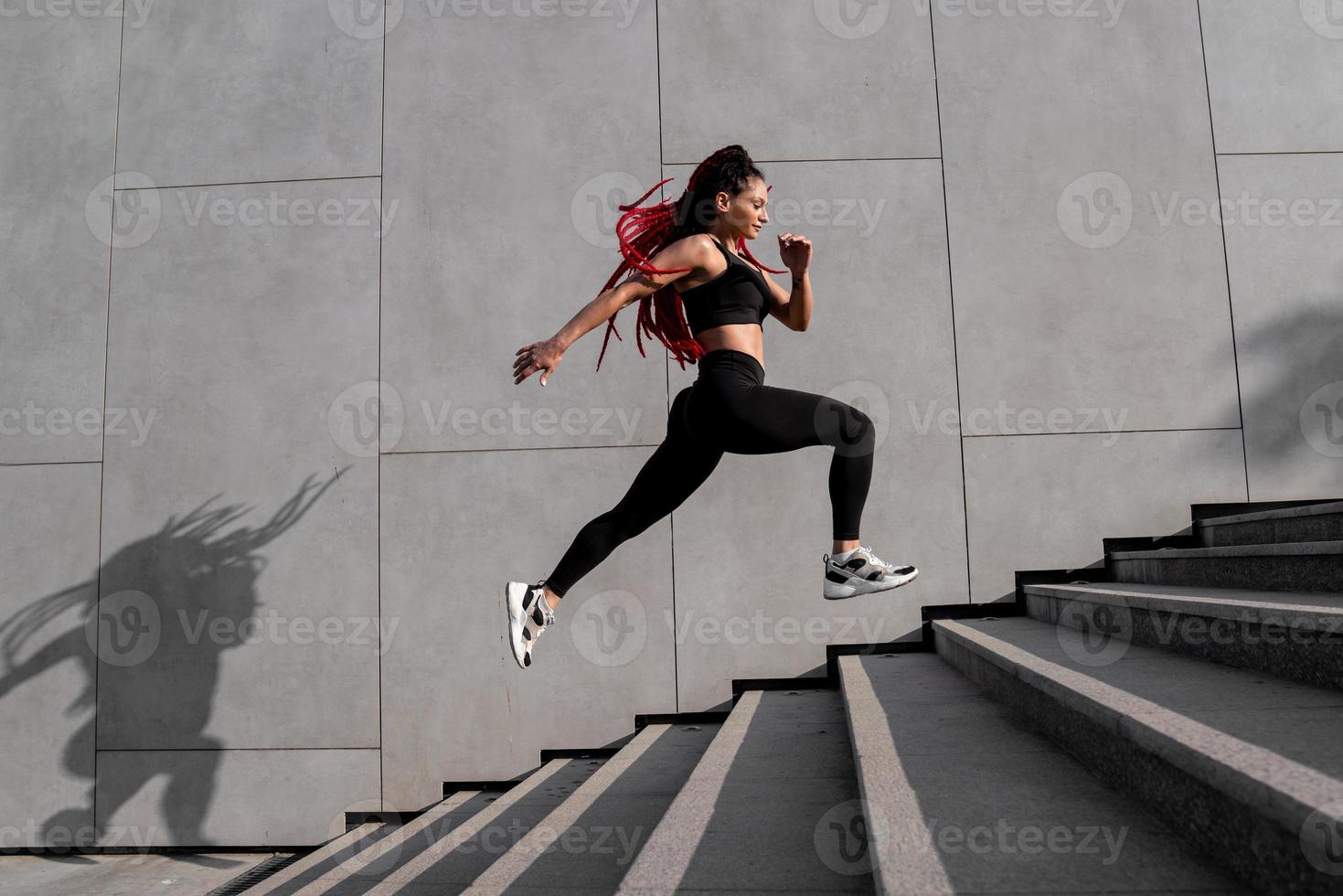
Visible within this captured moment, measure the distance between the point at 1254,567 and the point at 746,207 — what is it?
73.6 inches

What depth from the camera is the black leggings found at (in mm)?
2660

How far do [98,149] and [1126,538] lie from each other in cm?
581

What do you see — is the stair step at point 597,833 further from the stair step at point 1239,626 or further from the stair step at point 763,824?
the stair step at point 1239,626

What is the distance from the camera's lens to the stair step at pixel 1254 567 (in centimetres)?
223

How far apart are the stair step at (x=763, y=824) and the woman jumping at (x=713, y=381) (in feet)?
1.76

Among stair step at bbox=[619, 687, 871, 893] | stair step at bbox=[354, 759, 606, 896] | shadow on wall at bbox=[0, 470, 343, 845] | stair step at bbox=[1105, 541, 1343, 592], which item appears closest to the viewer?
stair step at bbox=[619, 687, 871, 893]

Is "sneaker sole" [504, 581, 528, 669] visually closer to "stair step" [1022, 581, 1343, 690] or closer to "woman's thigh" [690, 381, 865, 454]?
"woman's thigh" [690, 381, 865, 454]

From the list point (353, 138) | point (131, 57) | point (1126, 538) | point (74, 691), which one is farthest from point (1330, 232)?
point (74, 691)

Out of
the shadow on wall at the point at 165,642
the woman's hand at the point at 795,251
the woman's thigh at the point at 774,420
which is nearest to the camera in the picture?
the woman's thigh at the point at 774,420

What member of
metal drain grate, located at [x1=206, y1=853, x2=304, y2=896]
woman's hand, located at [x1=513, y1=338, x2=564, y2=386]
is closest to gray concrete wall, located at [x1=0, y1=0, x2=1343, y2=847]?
metal drain grate, located at [x1=206, y1=853, x2=304, y2=896]

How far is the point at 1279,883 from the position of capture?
3.34 ft

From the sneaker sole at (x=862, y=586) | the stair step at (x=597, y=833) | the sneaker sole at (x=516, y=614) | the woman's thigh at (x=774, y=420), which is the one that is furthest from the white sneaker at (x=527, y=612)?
the sneaker sole at (x=862, y=586)

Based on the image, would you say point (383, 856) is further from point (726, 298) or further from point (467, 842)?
point (726, 298)

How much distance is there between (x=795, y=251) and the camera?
2938 mm
